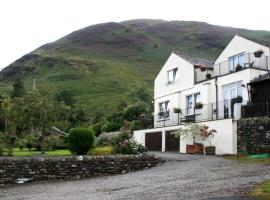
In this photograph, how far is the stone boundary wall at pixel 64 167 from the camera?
2191 centimetres

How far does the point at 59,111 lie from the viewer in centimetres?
3881

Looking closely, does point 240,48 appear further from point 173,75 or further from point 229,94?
point 173,75

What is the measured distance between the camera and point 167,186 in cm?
1641

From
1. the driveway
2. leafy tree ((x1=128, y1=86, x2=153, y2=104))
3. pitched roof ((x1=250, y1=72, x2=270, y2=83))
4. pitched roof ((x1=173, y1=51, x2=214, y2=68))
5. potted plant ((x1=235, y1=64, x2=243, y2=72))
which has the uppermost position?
leafy tree ((x1=128, y1=86, x2=153, y2=104))

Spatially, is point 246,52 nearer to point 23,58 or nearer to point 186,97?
point 186,97

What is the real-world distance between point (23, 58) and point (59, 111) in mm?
111820

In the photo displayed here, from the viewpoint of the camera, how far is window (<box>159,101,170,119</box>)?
4175 cm

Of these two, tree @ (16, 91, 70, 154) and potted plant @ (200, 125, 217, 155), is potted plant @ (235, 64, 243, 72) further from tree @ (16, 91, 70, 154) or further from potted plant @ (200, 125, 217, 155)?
tree @ (16, 91, 70, 154)

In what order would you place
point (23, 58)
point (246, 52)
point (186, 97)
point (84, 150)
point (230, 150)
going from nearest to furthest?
point (84, 150) → point (230, 150) → point (246, 52) → point (186, 97) → point (23, 58)

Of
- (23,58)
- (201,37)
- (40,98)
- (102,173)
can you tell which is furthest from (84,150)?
(201,37)

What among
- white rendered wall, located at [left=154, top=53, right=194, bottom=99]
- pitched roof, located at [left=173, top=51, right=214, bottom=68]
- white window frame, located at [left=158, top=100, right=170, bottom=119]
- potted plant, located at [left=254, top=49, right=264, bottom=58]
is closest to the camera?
potted plant, located at [left=254, top=49, right=264, bottom=58]

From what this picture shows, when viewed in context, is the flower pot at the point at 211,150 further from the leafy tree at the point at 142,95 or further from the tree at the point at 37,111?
the leafy tree at the point at 142,95

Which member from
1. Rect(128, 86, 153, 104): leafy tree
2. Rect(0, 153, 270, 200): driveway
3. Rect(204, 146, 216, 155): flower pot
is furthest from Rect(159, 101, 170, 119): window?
Rect(128, 86, 153, 104): leafy tree

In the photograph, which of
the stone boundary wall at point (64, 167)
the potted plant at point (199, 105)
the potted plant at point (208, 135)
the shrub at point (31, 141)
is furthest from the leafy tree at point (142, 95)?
the stone boundary wall at point (64, 167)
